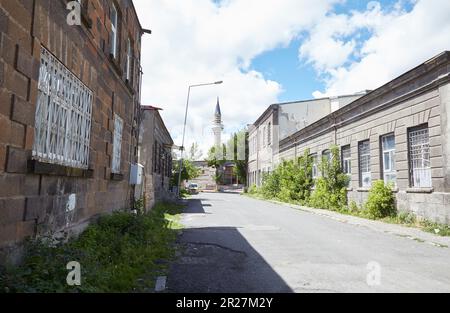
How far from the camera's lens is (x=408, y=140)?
549 inches

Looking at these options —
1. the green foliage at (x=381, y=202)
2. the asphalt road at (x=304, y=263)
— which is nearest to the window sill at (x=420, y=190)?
the green foliage at (x=381, y=202)

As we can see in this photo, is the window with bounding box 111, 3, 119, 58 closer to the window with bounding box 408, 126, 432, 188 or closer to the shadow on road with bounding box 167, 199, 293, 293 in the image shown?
the shadow on road with bounding box 167, 199, 293, 293

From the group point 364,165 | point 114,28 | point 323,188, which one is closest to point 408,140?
point 364,165

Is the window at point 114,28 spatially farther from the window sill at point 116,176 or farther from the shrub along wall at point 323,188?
the shrub along wall at point 323,188

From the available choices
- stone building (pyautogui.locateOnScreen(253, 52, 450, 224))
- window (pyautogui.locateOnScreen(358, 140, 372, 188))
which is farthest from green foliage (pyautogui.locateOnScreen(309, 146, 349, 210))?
window (pyautogui.locateOnScreen(358, 140, 372, 188))

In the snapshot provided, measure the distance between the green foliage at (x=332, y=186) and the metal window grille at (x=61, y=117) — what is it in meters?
14.6

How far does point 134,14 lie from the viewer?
39.3ft

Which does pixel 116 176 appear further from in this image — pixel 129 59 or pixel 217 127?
pixel 217 127

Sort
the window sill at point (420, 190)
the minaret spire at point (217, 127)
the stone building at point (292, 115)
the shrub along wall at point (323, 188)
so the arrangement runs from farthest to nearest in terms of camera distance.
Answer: the minaret spire at point (217, 127) < the stone building at point (292, 115) < the shrub along wall at point (323, 188) < the window sill at point (420, 190)

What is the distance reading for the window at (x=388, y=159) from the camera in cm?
1516

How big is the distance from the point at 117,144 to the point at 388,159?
1081 cm

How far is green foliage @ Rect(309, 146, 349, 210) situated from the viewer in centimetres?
1939

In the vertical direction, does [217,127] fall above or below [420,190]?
above
